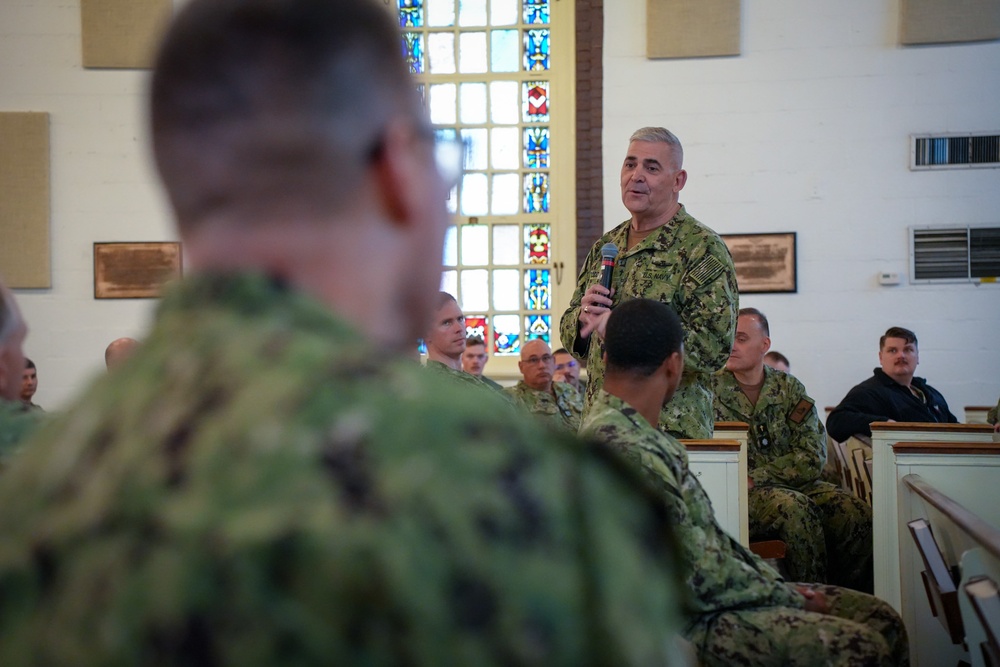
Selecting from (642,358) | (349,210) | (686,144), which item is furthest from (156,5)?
(349,210)

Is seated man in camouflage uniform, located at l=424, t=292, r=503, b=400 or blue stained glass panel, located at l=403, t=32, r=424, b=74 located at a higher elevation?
blue stained glass panel, located at l=403, t=32, r=424, b=74

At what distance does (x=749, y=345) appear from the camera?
5.70 meters

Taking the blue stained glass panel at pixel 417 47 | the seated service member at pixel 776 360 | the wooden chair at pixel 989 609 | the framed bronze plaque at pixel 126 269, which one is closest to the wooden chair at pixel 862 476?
the seated service member at pixel 776 360

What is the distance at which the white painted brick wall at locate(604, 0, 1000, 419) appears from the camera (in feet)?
27.2

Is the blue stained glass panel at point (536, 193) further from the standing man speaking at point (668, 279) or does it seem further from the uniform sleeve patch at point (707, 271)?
the uniform sleeve patch at point (707, 271)

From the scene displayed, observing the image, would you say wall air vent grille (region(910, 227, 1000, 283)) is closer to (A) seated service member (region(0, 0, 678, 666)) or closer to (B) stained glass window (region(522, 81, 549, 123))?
(B) stained glass window (region(522, 81, 549, 123))

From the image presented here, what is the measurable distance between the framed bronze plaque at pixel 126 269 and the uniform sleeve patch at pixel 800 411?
218 inches

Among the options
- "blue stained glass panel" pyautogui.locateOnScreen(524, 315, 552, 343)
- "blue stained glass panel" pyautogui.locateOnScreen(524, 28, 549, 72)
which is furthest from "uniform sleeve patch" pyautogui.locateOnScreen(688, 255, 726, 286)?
"blue stained glass panel" pyautogui.locateOnScreen(524, 28, 549, 72)

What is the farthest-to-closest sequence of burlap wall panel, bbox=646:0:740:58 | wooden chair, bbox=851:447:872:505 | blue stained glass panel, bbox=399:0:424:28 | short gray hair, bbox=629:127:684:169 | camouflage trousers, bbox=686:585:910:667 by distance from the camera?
blue stained glass panel, bbox=399:0:424:28
burlap wall panel, bbox=646:0:740:58
wooden chair, bbox=851:447:872:505
short gray hair, bbox=629:127:684:169
camouflage trousers, bbox=686:585:910:667

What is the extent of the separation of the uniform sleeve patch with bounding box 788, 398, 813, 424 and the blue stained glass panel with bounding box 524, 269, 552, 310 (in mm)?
3842

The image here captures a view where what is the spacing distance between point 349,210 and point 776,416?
5.06 meters

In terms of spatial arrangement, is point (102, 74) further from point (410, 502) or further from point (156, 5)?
point (410, 502)

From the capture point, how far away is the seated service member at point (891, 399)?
639 cm

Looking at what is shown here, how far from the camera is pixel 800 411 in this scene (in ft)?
18.2
